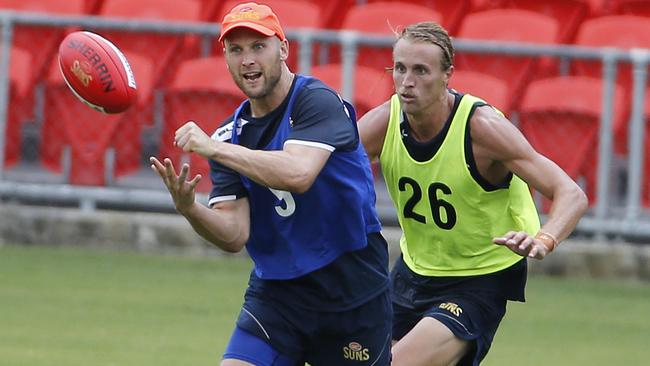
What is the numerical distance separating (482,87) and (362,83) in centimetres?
95

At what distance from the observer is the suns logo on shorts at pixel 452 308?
20.3 feet

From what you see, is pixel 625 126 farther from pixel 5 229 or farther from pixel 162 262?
pixel 5 229

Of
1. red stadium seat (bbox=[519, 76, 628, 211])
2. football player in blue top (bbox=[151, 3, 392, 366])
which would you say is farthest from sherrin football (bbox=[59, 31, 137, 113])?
red stadium seat (bbox=[519, 76, 628, 211])

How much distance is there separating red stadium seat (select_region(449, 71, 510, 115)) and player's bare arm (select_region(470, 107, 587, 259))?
16.1 feet

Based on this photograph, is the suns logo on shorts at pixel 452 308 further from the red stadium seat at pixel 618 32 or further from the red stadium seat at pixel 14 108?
the red stadium seat at pixel 14 108

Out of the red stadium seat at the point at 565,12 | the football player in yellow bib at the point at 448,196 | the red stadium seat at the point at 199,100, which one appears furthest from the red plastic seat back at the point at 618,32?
the football player in yellow bib at the point at 448,196

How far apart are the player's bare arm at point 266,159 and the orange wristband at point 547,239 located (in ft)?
2.87

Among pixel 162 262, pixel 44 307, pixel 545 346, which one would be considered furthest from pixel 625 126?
pixel 44 307

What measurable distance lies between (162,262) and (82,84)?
6.11 m

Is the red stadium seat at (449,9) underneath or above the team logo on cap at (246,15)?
underneath

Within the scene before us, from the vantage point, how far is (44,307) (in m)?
9.66

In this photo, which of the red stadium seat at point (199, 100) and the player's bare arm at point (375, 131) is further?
the red stadium seat at point (199, 100)

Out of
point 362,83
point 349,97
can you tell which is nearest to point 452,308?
point 349,97

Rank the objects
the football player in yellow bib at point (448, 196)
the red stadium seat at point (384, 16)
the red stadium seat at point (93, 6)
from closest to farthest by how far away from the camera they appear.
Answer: the football player in yellow bib at point (448, 196) < the red stadium seat at point (384, 16) < the red stadium seat at point (93, 6)
